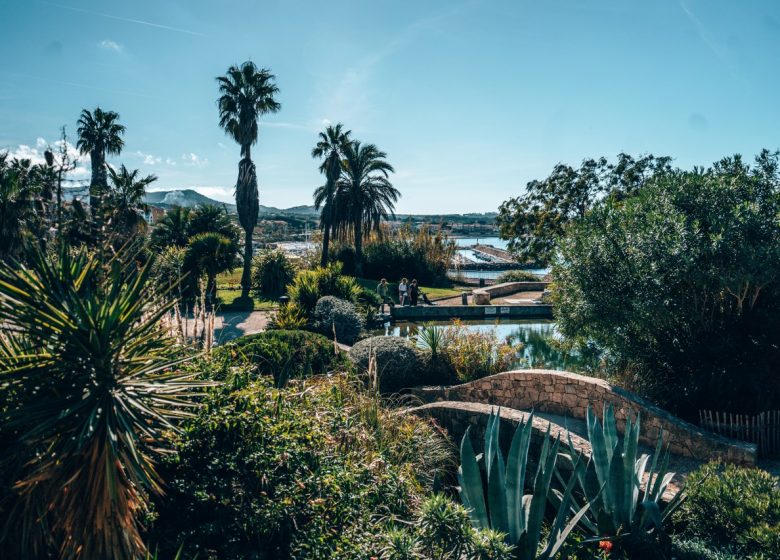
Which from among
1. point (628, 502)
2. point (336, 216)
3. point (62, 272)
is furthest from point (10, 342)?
point (336, 216)

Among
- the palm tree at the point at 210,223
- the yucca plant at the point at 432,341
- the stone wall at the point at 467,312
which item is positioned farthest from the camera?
the palm tree at the point at 210,223

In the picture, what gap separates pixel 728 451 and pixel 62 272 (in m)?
8.47

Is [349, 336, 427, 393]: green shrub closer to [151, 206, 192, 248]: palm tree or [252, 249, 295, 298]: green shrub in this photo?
[252, 249, 295, 298]: green shrub

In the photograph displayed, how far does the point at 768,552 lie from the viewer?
13.5ft

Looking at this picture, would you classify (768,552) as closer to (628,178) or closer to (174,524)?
(174,524)

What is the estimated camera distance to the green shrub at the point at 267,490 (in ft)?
12.7

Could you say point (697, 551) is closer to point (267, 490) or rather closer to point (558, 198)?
point (267, 490)

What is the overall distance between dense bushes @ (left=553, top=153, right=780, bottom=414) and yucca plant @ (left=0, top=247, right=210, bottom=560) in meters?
7.71

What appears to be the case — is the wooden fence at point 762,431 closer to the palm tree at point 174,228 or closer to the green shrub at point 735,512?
the green shrub at point 735,512

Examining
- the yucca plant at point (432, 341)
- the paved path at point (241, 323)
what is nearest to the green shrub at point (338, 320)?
the paved path at point (241, 323)

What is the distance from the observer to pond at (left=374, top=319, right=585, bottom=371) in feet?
43.4

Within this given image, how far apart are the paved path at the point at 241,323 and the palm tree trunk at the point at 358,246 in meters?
12.2

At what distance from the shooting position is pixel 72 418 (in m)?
3.10

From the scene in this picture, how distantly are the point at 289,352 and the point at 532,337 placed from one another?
11433 mm
